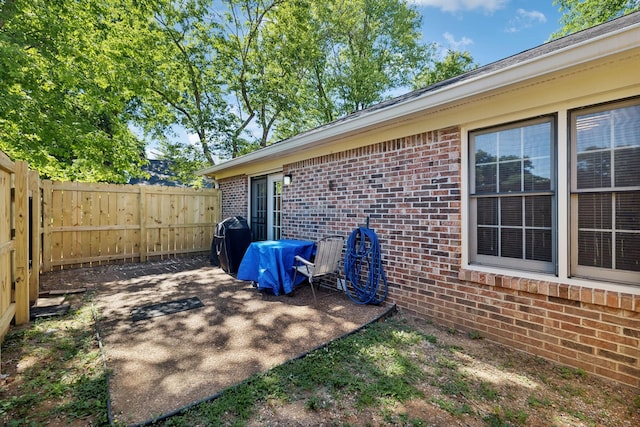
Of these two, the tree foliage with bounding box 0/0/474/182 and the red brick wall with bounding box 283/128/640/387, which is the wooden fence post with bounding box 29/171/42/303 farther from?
the red brick wall with bounding box 283/128/640/387

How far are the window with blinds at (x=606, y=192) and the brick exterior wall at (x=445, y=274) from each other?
0.28m

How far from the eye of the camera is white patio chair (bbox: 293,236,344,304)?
3.95 m

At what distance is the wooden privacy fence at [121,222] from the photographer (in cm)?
611

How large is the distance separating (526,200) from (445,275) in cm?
115

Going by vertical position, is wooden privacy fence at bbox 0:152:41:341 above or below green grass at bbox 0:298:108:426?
above

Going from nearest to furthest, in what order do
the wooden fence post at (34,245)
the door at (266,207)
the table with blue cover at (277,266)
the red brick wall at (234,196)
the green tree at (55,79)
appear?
the wooden fence post at (34,245) < the table with blue cover at (277,266) < the green tree at (55,79) < the door at (266,207) < the red brick wall at (234,196)

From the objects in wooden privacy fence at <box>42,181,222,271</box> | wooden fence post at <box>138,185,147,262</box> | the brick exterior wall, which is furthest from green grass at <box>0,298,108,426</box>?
wooden fence post at <box>138,185,147,262</box>

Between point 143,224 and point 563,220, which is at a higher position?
point 563,220

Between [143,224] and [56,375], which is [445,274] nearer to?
[56,375]

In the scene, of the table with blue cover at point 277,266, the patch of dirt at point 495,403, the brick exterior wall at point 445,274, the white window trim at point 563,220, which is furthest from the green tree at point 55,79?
the white window trim at point 563,220

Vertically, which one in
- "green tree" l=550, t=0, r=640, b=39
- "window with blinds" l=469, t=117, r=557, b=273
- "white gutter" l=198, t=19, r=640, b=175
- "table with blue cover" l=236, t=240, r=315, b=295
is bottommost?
"table with blue cover" l=236, t=240, r=315, b=295

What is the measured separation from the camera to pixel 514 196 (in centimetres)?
289

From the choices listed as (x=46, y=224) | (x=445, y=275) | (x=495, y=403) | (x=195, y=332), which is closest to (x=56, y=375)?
(x=195, y=332)

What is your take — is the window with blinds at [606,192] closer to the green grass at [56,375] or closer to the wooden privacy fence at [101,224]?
the green grass at [56,375]
